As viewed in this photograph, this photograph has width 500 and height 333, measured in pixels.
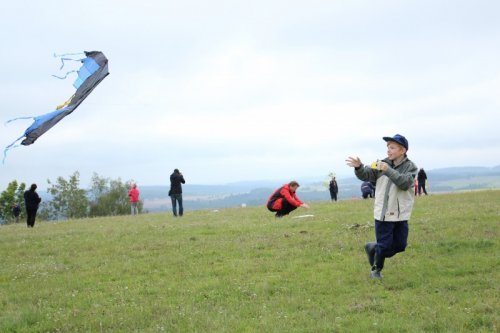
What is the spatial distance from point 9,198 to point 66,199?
21.0 meters

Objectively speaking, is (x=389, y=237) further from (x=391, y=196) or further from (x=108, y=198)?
(x=108, y=198)

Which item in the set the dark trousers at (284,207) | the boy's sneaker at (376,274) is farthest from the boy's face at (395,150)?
the dark trousers at (284,207)

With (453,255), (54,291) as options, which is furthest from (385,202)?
(54,291)

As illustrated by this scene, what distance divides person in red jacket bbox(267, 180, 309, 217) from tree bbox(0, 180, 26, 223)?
89.7 metres

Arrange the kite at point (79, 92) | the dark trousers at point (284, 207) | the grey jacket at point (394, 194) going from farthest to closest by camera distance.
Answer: the dark trousers at point (284, 207) → the kite at point (79, 92) → the grey jacket at point (394, 194)

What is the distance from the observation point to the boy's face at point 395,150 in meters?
10.6

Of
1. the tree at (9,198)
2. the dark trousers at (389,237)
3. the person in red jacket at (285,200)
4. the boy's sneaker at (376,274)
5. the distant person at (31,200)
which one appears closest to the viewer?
the dark trousers at (389,237)

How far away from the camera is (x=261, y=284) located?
35.9ft

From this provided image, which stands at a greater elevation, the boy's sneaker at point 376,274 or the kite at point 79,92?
the kite at point 79,92

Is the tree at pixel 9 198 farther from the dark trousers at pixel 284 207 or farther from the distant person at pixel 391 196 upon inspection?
the distant person at pixel 391 196

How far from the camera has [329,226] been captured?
19297mm

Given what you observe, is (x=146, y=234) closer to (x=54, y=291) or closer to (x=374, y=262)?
(x=54, y=291)

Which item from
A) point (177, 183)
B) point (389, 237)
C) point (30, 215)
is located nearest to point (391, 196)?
point (389, 237)

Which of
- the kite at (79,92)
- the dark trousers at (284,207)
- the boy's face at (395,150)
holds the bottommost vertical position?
the dark trousers at (284,207)
